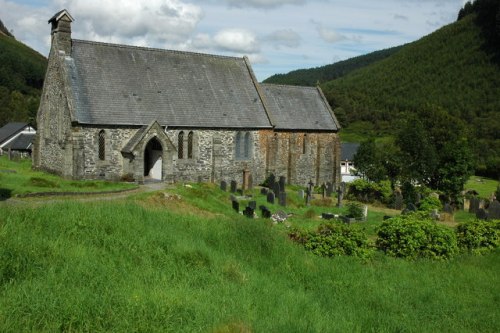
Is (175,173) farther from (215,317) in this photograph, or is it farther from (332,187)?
(215,317)

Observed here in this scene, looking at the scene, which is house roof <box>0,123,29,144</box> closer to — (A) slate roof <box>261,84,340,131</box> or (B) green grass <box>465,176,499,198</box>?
(A) slate roof <box>261,84,340,131</box>

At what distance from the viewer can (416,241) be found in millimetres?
15391

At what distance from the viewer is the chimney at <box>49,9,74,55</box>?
31161 mm

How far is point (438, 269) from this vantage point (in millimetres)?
13914

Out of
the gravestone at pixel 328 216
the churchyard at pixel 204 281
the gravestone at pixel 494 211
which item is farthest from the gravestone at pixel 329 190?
the churchyard at pixel 204 281

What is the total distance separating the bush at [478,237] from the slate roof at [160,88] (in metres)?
21.1

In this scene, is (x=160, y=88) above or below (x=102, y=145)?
above

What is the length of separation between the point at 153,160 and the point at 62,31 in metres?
10.4

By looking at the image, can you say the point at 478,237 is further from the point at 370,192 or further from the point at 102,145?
the point at 102,145

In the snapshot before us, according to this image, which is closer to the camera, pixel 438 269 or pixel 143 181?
pixel 438 269

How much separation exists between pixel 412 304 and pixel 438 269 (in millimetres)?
3345

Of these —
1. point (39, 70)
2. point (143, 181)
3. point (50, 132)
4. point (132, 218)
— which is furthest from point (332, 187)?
point (39, 70)

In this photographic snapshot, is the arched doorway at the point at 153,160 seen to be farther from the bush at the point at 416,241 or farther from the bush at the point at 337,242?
the bush at the point at 416,241

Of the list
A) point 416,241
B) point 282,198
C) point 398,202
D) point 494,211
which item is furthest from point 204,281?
point 398,202
